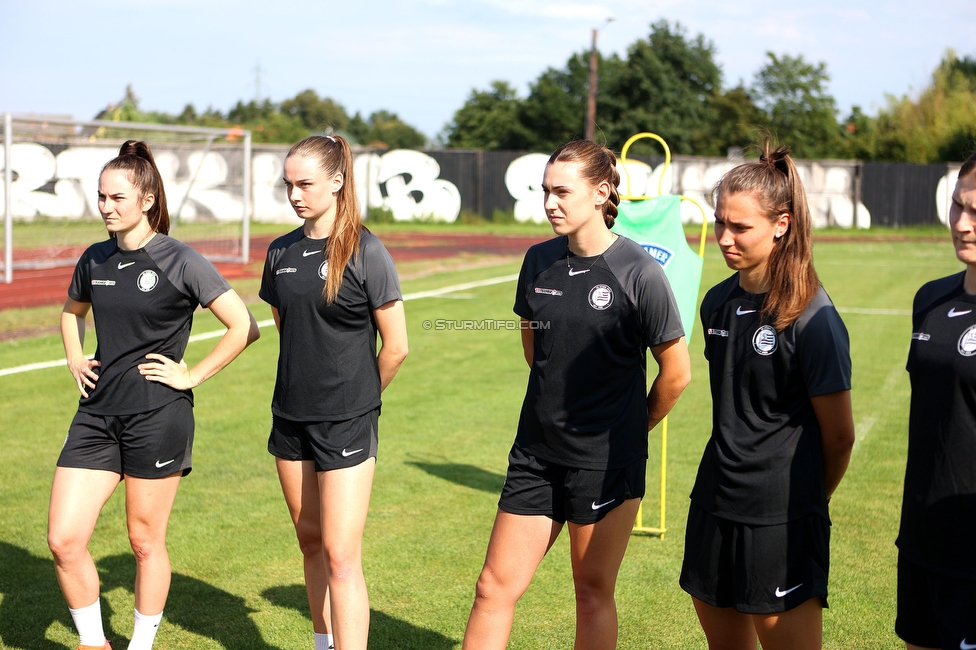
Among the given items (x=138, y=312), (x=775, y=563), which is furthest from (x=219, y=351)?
(x=775, y=563)

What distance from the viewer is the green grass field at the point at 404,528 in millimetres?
4613

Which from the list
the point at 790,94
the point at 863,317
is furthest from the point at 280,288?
the point at 790,94

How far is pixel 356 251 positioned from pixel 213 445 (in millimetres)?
4669

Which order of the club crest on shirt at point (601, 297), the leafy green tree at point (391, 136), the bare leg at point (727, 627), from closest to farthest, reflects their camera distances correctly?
the bare leg at point (727, 627), the club crest on shirt at point (601, 297), the leafy green tree at point (391, 136)

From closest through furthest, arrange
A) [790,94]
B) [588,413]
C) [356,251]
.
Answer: [588,413] < [356,251] < [790,94]

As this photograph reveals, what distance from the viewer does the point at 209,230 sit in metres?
24.5

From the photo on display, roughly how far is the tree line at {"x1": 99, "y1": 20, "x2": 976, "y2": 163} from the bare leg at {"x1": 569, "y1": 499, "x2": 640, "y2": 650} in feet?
162

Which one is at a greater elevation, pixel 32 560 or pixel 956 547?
pixel 956 547

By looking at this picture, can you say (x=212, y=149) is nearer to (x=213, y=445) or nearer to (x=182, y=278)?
(x=213, y=445)

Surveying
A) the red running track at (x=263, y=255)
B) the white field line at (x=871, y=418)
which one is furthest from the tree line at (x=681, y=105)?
the white field line at (x=871, y=418)

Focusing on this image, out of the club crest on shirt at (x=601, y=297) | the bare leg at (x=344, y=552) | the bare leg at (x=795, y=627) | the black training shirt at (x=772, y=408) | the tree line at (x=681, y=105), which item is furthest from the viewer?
the tree line at (x=681, y=105)

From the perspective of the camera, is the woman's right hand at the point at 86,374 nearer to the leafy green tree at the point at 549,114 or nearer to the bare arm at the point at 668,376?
the bare arm at the point at 668,376

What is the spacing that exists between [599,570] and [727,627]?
51 centimetres

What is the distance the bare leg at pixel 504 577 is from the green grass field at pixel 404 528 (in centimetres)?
107
